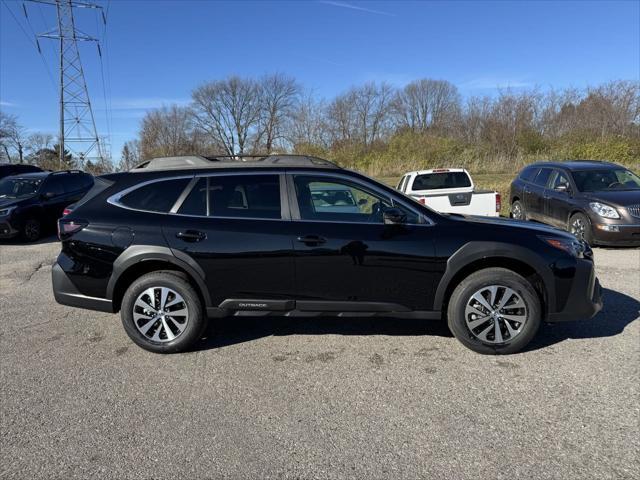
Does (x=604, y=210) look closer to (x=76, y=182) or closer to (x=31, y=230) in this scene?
(x=31, y=230)

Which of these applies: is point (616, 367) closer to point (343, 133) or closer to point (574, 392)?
point (574, 392)

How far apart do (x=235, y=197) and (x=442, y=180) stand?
770 cm

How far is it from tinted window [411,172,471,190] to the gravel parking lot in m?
6.23

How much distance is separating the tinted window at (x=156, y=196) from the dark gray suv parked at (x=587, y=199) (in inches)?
320

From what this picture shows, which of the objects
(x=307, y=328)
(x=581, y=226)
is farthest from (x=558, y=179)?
(x=307, y=328)

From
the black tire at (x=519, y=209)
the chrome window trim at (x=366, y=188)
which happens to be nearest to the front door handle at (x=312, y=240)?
the chrome window trim at (x=366, y=188)

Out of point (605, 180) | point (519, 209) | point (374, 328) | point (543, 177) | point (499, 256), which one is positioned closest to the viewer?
point (499, 256)

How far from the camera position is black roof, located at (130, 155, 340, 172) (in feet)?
14.7

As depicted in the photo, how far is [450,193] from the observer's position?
10094mm

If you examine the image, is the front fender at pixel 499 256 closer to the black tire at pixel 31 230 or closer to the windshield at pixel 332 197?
the windshield at pixel 332 197

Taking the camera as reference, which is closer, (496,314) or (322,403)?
(322,403)

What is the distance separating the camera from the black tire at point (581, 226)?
29.6 feet

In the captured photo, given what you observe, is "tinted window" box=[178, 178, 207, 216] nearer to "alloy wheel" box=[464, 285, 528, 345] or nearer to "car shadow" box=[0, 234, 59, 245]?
"alloy wheel" box=[464, 285, 528, 345]

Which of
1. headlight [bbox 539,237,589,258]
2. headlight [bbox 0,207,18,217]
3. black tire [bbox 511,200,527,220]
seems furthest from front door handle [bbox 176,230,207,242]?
black tire [bbox 511,200,527,220]
